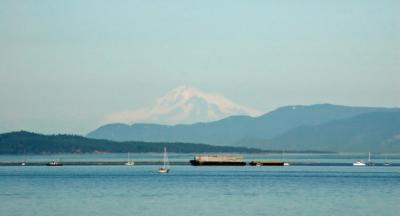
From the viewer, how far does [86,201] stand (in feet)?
338

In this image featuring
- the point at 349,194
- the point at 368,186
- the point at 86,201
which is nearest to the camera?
the point at 86,201

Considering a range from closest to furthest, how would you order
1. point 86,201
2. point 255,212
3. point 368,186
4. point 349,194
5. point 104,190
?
1. point 255,212
2. point 86,201
3. point 349,194
4. point 104,190
5. point 368,186

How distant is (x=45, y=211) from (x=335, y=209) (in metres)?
25.8

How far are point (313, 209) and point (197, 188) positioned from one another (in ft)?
132

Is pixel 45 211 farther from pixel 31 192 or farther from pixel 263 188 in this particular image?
pixel 263 188

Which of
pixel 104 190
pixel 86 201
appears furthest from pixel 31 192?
pixel 86 201

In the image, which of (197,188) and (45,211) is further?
(197,188)

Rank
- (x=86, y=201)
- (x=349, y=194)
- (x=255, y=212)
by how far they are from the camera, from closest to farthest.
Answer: (x=255, y=212) → (x=86, y=201) → (x=349, y=194)

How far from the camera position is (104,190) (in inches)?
4884

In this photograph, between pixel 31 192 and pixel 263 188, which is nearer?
pixel 31 192

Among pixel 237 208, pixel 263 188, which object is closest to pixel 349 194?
pixel 263 188

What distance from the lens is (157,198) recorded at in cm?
10756

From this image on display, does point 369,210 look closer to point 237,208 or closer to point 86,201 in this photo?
point 237,208

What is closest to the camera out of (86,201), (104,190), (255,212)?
(255,212)
